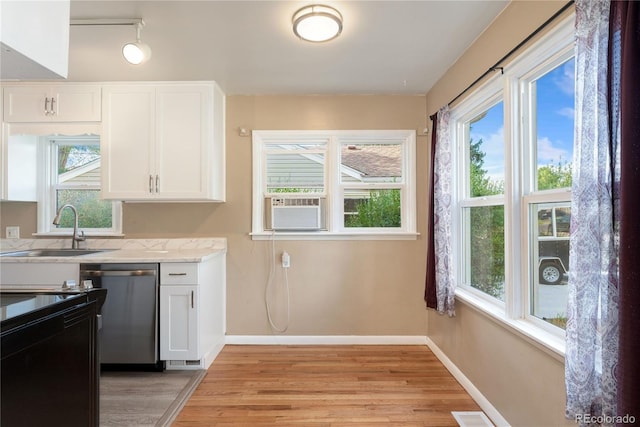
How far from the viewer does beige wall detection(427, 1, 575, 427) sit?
58.7 inches

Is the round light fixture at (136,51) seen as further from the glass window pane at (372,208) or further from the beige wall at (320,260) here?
the glass window pane at (372,208)

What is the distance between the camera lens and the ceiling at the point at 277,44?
6.05 ft

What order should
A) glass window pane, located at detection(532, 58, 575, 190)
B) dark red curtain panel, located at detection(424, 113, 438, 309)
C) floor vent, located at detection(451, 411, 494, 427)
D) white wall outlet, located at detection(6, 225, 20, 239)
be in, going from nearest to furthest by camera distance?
→ 1. glass window pane, located at detection(532, 58, 575, 190)
2. floor vent, located at detection(451, 411, 494, 427)
3. dark red curtain panel, located at detection(424, 113, 438, 309)
4. white wall outlet, located at detection(6, 225, 20, 239)

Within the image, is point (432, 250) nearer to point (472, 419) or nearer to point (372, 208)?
point (372, 208)

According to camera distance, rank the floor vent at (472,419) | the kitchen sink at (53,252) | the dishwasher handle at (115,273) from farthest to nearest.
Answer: the kitchen sink at (53,252), the dishwasher handle at (115,273), the floor vent at (472,419)

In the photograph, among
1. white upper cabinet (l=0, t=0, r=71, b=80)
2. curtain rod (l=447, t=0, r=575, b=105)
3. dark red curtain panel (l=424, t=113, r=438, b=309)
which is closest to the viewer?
white upper cabinet (l=0, t=0, r=71, b=80)

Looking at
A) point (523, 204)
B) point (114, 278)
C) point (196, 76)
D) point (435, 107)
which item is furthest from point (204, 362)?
point (435, 107)

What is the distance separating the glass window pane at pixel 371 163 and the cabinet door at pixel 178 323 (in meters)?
1.78

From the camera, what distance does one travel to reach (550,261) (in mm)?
Answer: 1634

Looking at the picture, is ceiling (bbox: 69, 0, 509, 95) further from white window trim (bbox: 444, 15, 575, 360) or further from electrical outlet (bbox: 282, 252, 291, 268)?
electrical outlet (bbox: 282, 252, 291, 268)

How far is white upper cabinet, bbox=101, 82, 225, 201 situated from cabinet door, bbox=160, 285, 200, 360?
2.85 ft

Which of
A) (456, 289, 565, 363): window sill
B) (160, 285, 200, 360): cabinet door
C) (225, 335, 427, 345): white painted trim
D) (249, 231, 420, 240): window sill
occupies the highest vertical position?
(249, 231, 420, 240): window sill

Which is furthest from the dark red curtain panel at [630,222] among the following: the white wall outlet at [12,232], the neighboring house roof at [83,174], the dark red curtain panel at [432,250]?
the white wall outlet at [12,232]

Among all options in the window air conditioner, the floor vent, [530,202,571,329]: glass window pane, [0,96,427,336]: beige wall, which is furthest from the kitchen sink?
[530,202,571,329]: glass window pane
